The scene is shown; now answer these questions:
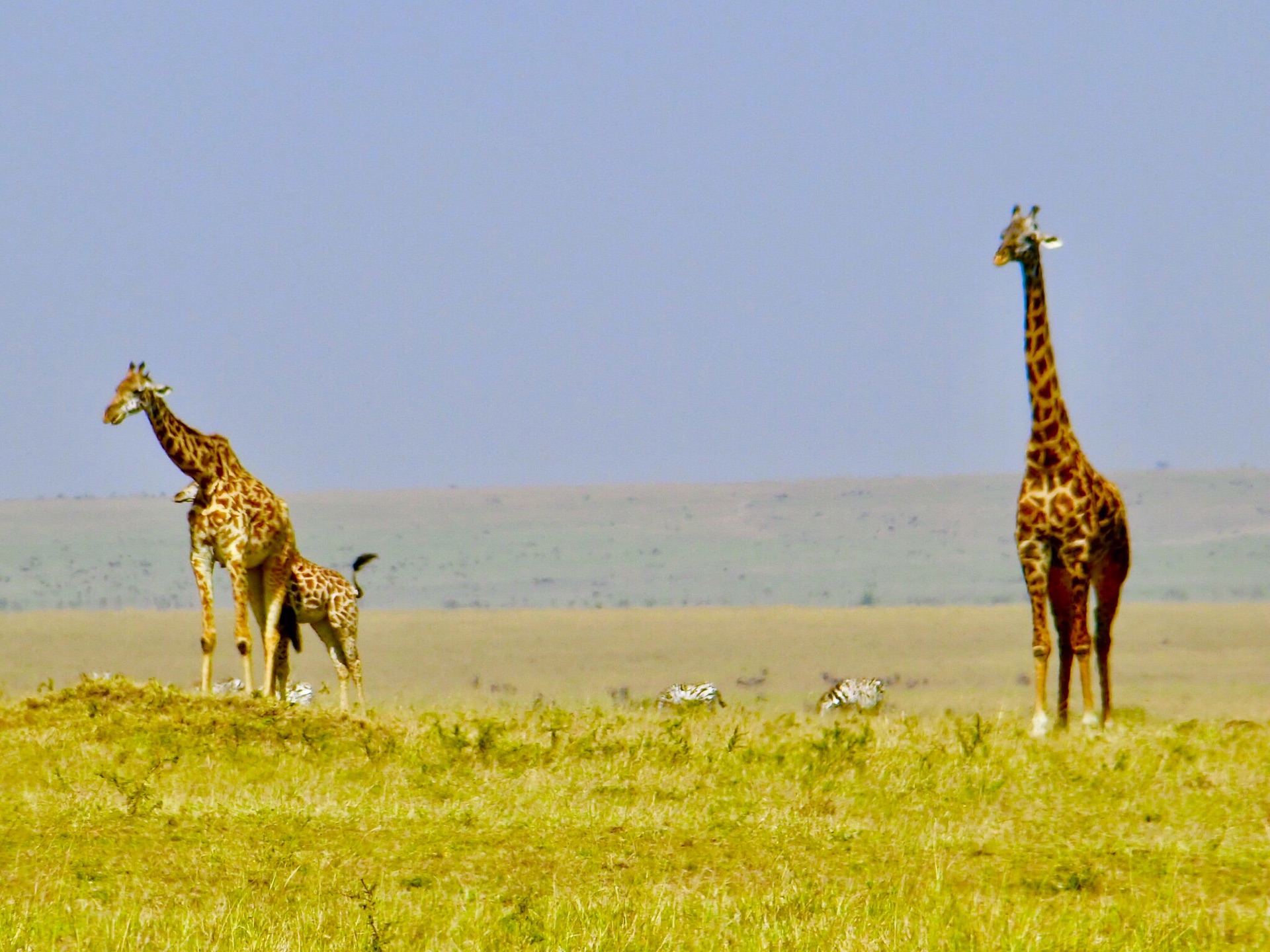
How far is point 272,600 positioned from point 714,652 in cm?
2344

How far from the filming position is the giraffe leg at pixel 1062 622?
1714 cm

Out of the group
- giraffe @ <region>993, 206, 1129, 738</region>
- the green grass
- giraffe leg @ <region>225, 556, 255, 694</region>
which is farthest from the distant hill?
the green grass

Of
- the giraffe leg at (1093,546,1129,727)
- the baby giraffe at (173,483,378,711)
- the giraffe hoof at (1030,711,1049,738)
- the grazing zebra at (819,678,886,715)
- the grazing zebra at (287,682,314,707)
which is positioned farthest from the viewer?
the grazing zebra at (819,678,886,715)

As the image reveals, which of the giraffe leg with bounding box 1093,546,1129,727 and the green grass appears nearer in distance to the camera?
the green grass

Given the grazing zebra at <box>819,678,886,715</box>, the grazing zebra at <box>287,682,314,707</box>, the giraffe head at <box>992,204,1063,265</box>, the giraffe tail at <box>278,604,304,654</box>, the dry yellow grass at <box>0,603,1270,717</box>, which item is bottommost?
the dry yellow grass at <box>0,603,1270,717</box>

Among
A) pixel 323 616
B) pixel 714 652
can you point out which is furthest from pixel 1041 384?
pixel 714 652

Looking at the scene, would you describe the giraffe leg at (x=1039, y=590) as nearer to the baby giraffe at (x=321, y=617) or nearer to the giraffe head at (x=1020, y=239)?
the giraffe head at (x=1020, y=239)

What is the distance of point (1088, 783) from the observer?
14484 millimetres

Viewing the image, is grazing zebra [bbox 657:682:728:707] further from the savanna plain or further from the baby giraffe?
the baby giraffe

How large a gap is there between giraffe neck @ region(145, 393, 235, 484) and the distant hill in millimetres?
50172

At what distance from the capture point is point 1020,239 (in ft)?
55.4

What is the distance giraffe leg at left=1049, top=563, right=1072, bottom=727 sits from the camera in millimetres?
17141

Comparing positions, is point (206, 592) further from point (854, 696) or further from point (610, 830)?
point (854, 696)

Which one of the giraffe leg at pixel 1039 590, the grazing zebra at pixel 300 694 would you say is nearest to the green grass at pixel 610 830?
the giraffe leg at pixel 1039 590
